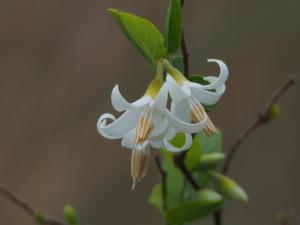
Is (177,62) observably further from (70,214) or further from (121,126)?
(70,214)

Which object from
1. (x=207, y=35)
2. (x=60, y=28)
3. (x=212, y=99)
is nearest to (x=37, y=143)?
(x=60, y=28)

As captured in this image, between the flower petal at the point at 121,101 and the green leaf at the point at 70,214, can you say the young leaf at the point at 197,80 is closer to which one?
the flower petal at the point at 121,101

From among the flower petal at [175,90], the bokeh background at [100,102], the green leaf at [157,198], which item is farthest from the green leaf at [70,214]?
the bokeh background at [100,102]

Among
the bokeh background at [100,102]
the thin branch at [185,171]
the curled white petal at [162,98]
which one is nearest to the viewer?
the curled white petal at [162,98]

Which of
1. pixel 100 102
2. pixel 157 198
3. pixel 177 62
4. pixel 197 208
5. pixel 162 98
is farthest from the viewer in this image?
pixel 100 102

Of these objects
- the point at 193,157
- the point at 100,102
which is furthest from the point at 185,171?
the point at 100,102

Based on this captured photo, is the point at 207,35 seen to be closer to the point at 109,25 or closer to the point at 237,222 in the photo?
the point at 109,25

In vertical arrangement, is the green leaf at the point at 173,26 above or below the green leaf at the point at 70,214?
above

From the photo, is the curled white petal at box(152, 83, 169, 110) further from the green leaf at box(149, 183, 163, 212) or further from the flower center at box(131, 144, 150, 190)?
the green leaf at box(149, 183, 163, 212)
